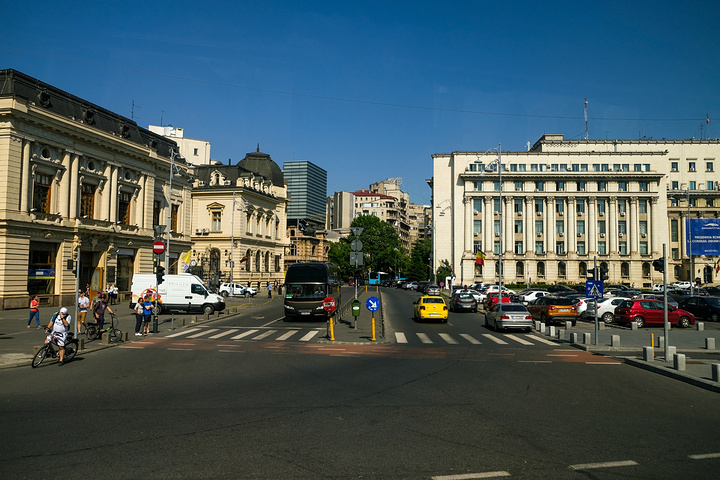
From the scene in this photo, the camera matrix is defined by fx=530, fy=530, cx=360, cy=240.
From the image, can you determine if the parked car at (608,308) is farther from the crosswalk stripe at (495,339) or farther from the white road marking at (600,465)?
the white road marking at (600,465)

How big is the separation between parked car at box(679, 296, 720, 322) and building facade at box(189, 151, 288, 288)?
50105mm

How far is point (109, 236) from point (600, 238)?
7414 centimetres

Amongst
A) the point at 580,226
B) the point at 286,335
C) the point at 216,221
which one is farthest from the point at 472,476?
the point at 580,226

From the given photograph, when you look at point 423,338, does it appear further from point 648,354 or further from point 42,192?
point 42,192

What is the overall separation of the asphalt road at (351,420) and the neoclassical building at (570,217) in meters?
72.3

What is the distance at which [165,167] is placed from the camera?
54.5 meters

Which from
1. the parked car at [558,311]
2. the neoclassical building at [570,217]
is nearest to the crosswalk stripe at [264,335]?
the parked car at [558,311]

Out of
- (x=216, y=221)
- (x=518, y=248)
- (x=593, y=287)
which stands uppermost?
(x=216, y=221)

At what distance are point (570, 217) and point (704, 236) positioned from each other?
53023mm

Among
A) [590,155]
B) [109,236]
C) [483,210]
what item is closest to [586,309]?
[109,236]

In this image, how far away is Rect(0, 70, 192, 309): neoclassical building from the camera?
36.4m

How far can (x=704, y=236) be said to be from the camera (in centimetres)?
3584

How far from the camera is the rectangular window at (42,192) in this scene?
39031 millimetres

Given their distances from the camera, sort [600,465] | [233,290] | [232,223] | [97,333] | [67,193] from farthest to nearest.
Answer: [232,223] < [233,290] < [67,193] < [97,333] < [600,465]
